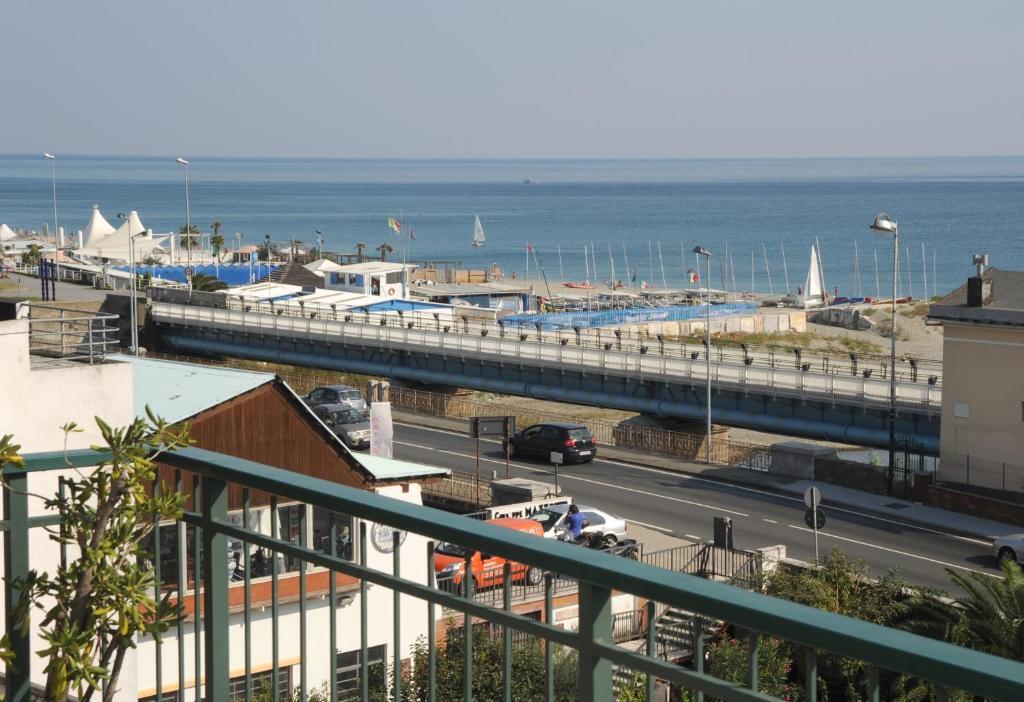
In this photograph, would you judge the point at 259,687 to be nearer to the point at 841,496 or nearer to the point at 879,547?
the point at 879,547

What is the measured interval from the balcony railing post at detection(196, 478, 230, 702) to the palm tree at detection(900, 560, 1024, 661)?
14.5m

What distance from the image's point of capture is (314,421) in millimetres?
20109

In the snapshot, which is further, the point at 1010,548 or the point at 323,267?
the point at 323,267

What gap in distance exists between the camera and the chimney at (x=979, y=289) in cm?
3409

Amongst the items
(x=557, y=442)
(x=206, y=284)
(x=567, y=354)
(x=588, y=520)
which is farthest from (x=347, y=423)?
(x=206, y=284)

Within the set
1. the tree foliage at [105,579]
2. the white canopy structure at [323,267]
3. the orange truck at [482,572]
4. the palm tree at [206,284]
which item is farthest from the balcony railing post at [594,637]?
the white canopy structure at [323,267]

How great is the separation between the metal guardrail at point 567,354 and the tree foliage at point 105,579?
114 ft

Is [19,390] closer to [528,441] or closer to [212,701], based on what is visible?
[212,701]

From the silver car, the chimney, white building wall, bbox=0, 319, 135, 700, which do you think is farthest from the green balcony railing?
the silver car

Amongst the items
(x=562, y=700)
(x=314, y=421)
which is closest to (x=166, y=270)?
(x=314, y=421)

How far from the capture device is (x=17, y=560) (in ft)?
15.7

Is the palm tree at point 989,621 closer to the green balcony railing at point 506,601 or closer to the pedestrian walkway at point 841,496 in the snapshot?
the pedestrian walkway at point 841,496

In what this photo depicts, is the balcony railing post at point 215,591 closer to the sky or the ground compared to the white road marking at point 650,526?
closer to the sky

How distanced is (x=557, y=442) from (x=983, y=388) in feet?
38.0
